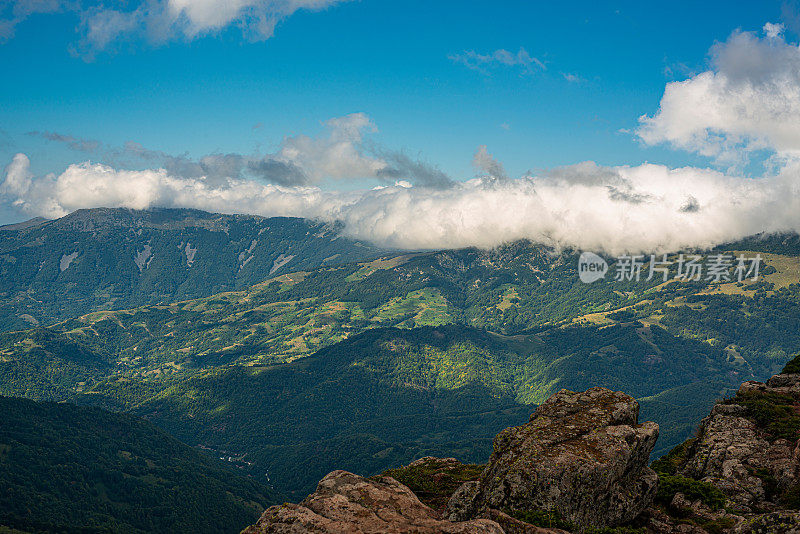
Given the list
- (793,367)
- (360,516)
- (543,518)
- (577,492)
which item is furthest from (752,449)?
(360,516)

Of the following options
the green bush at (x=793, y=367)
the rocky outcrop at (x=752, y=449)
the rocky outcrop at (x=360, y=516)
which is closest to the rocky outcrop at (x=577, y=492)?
the rocky outcrop at (x=360, y=516)

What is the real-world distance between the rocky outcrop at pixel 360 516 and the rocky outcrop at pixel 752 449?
38356 millimetres

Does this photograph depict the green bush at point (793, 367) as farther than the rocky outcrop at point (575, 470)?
Yes

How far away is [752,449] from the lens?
6806 centimetres

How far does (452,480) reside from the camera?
75.1 metres

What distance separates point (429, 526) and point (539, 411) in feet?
81.3

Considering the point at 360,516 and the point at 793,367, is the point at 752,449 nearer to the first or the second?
the point at 793,367

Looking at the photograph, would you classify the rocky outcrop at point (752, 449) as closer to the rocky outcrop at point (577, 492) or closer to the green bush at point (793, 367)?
the rocky outcrop at point (577, 492)

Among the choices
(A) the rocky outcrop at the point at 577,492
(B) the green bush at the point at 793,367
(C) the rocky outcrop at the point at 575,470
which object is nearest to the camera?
(A) the rocky outcrop at the point at 577,492

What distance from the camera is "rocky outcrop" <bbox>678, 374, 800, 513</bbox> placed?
192 feet

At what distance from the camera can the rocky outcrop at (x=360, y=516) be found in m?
36.3

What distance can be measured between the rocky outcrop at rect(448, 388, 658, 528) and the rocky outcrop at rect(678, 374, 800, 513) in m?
16.9

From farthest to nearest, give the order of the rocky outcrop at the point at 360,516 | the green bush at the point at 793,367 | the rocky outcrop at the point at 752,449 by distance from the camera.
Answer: the green bush at the point at 793,367 → the rocky outcrop at the point at 752,449 → the rocky outcrop at the point at 360,516

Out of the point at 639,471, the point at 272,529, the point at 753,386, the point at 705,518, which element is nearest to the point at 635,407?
the point at 639,471
